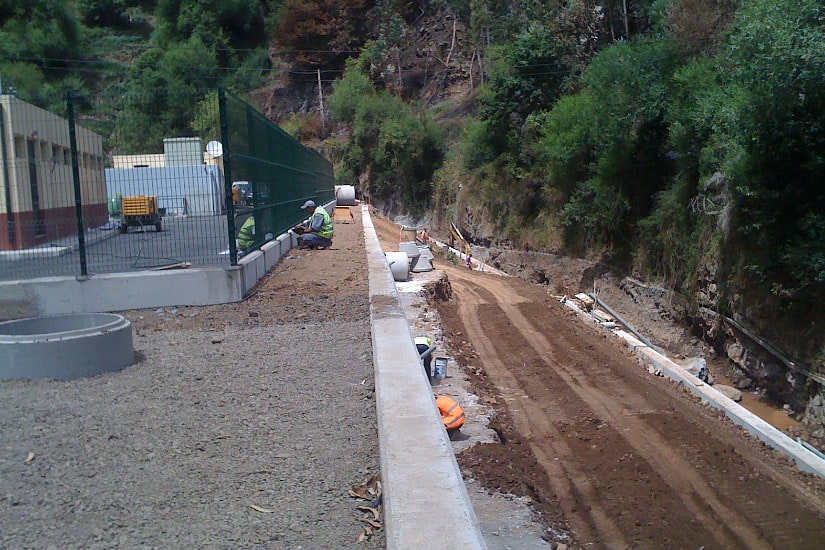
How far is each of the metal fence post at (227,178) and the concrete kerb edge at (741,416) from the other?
8.19 m

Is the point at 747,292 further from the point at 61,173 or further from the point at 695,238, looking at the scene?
the point at 61,173

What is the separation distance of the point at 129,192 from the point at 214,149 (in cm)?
149

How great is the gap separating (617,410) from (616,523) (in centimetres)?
442

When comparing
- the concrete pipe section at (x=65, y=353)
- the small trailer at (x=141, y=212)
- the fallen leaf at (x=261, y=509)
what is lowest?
the fallen leaf at (x=261, y=509)

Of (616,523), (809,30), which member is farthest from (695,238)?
(616,523)

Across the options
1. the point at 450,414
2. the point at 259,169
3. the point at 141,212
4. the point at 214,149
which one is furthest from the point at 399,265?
the point at 450,414

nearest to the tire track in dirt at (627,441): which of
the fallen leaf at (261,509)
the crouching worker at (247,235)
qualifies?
the fallen leaf at (261,509)

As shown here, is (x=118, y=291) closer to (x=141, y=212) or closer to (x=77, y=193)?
(x=77, y=193)

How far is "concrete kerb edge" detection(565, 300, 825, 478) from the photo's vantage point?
32.4ft

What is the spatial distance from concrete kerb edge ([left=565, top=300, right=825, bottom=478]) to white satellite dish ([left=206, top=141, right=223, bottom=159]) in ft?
30.3

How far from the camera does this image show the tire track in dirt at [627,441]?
7.71 meters

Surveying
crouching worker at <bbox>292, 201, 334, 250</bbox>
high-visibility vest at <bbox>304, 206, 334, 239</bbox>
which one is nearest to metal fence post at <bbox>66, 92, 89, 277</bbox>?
crouching worker at <bbox>292, 201, 334, 250</bbox>

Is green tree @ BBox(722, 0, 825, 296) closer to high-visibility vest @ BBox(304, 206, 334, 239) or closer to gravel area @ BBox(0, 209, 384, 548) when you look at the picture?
gravel area @ BBox(0, 209, 384, 548)

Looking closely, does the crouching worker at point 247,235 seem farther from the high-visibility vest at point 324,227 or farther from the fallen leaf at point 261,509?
the fallen leaf at point 261,509
